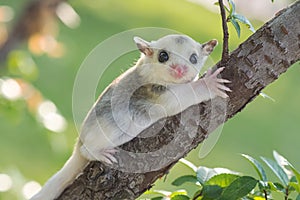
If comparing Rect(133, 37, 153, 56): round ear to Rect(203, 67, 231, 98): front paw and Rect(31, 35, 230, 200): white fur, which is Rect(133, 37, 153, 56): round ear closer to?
Rect(31, 35, 230, 200): white fur

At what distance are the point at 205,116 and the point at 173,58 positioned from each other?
0.23 metres

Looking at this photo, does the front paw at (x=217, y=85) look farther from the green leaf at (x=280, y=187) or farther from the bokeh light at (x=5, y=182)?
the bokeh light at (x=5, y=182)

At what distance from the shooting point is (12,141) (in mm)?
3381

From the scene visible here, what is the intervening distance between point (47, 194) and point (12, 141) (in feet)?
7.49

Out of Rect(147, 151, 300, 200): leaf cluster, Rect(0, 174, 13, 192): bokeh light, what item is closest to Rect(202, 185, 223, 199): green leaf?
Rect(147, 151, 300, 200): leaf cluster

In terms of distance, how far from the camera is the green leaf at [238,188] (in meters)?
0.90

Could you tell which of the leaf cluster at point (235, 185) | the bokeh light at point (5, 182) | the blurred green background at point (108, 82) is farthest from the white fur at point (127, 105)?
the blurred green background at point (108, 82)

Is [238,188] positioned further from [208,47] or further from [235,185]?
[208,47]

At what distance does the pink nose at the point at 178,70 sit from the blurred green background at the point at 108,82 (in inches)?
36.6

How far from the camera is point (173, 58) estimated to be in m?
1.19

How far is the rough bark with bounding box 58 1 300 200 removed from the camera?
96 cm

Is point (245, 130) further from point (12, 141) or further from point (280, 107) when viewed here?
point (12, 141)

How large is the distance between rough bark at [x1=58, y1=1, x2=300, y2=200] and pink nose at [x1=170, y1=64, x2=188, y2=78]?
0.16 m

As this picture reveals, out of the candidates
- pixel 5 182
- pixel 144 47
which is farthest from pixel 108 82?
pixel 144 47
